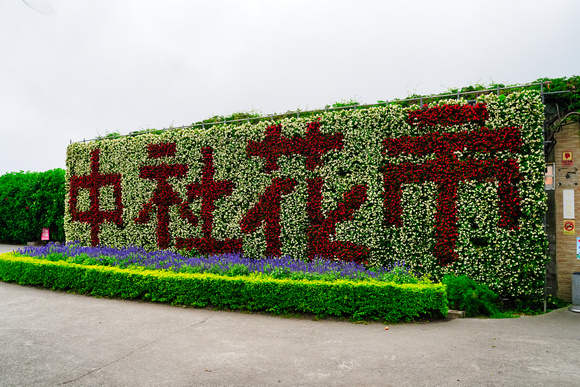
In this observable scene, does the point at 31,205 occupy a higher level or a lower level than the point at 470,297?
higher

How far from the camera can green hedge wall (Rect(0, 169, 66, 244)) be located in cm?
2025

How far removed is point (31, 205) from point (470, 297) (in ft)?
73.2

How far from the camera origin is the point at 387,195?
367 inches

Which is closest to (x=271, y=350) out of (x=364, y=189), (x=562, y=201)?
(x=364, y=189)

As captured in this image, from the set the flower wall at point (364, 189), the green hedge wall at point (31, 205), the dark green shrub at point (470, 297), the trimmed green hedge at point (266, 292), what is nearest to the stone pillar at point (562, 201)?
the flower wall at point (364, 189)

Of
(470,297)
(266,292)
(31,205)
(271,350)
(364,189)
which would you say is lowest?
(271,350)

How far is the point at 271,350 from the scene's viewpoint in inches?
212

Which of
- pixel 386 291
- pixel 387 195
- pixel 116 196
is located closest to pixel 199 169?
pixel 116 196

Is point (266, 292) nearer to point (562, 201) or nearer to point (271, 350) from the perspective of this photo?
point (271, 350)

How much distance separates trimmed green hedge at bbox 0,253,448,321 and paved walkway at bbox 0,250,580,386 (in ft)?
1.06

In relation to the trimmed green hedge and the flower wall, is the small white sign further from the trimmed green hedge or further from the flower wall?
the trimmed green hedge

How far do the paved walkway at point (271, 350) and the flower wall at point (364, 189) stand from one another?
199 centimetres

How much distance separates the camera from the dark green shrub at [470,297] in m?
7.52

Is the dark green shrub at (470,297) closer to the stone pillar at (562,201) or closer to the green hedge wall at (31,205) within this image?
the stone pillar at (562,201)
